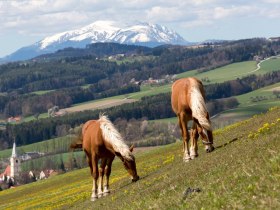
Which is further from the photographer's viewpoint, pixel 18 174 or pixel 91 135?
pixel 18 174

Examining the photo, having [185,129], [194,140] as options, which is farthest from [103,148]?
[194,140]

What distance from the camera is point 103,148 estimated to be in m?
24.3

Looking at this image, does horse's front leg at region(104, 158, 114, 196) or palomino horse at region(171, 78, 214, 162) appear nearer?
palomino horse at region(171, 78, 214, 162)

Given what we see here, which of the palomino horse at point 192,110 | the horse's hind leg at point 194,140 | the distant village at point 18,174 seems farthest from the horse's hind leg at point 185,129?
the distant village at point 18,174

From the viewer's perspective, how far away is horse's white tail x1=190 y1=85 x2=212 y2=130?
2255cm

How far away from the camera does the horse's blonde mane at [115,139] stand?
75.8 ft

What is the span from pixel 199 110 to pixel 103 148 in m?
4.88

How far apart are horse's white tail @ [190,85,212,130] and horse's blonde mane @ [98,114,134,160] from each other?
10.9 feet

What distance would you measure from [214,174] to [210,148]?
8120 mm

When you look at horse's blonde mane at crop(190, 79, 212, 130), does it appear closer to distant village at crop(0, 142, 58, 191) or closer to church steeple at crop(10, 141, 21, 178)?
distant village at crop(0, 142, 58, 191)

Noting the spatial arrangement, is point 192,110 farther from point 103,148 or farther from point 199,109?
point 103,148

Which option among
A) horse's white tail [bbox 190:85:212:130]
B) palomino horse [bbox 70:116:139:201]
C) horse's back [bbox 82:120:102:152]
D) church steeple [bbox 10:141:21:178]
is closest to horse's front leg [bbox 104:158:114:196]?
palomino horse [bbox 70:116:139:201]

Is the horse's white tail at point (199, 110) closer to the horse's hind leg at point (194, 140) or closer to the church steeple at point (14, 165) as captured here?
the horse's hind leg at point (194, 140)

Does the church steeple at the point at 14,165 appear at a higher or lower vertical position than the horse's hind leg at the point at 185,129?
lower
